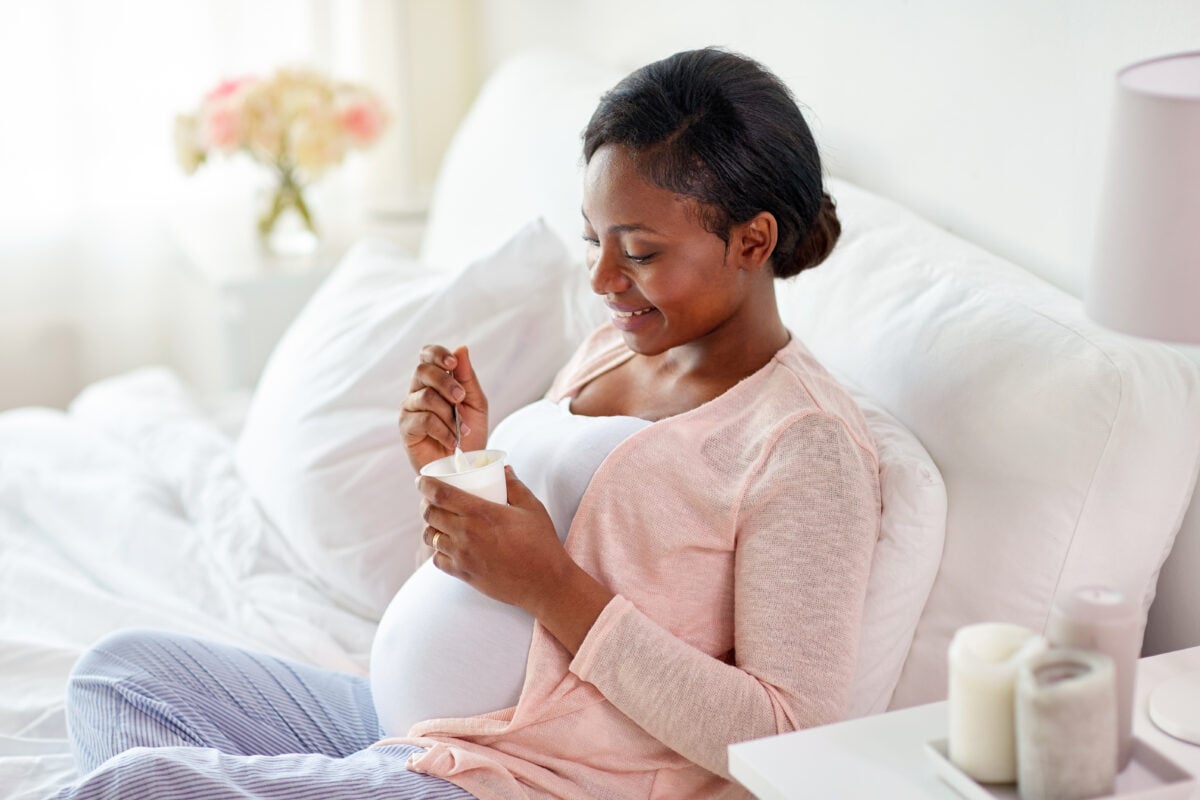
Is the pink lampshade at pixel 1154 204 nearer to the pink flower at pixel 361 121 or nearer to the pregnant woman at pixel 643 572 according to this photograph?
the pregnant woman at pixel 643 572

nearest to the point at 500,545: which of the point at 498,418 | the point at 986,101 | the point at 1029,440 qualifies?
the point at 1029,440

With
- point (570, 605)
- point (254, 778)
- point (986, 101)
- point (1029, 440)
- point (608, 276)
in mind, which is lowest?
point (254, 778)

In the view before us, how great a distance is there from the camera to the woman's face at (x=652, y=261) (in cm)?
118

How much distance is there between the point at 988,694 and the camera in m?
0.77

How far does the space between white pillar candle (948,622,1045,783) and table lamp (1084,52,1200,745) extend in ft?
0.75

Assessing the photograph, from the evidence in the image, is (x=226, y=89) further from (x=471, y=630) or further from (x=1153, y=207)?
(x=1153, y=207)

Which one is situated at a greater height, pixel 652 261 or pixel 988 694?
pixel 652 261

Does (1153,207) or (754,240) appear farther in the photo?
(754,240)

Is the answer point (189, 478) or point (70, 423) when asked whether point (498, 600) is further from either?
point (70, 423)

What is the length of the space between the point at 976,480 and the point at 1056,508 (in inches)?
3.2

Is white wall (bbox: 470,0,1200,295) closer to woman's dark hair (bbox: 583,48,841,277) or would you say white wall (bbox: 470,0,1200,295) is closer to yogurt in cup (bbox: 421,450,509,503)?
woman's dark hair (bbox: 583,48,841,277)

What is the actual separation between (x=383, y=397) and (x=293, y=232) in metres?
1.20

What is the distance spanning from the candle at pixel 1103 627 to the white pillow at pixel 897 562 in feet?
1.27

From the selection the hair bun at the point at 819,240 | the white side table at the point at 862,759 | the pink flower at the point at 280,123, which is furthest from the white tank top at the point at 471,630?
the pink flower at the point at 280,123
